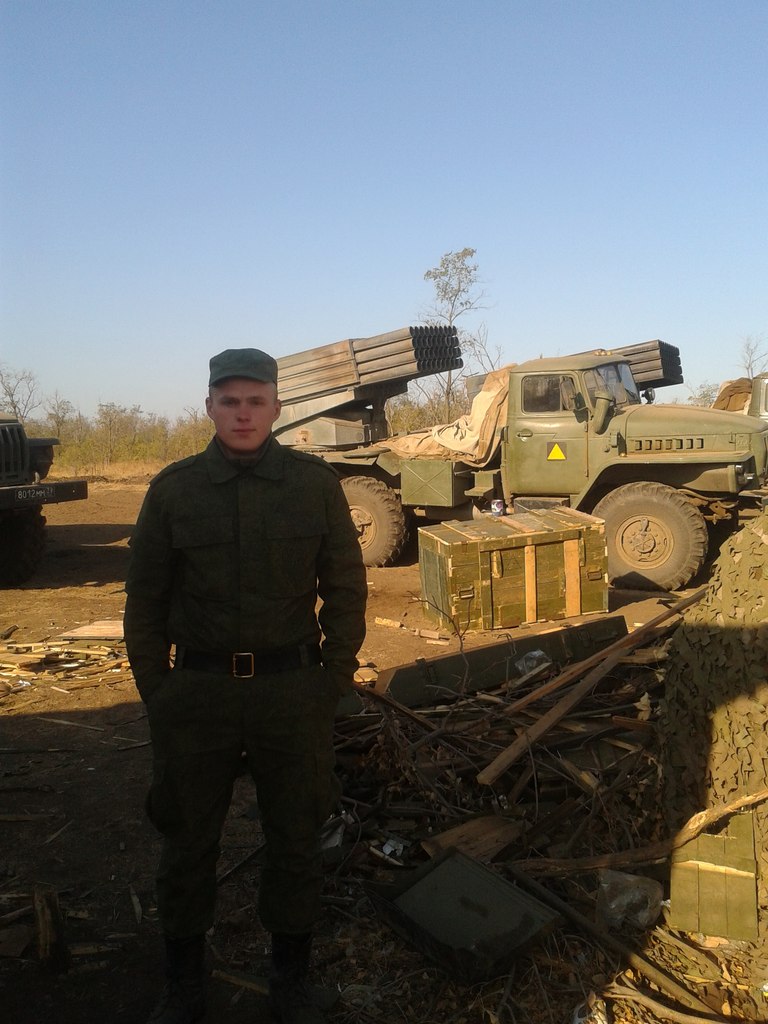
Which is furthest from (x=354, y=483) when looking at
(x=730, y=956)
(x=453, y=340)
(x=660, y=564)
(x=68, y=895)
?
(x=730, y=956)

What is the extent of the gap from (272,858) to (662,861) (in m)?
1.21

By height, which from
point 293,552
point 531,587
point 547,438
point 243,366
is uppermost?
point 243,366

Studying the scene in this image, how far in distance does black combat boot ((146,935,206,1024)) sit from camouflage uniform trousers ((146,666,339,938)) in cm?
5

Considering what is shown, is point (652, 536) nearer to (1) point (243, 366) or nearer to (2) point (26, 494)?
(2) point (26, 494)

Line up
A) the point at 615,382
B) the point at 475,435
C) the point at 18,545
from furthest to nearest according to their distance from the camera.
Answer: the point at 475,435
the point at 18,545
the point at 615,382

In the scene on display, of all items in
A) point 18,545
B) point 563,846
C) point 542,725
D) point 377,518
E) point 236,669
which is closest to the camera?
point 236,669

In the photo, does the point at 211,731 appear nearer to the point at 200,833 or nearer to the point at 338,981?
the point at 200,833

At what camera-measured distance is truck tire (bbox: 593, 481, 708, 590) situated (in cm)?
775

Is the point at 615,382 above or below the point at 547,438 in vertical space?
above

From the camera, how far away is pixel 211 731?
2252 millimetres

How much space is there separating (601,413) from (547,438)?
0.60 m

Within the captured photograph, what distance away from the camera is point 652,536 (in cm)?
793

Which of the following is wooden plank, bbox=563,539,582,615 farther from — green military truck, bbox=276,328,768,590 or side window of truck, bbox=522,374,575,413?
side window of truck, bbox=522,374,575,413

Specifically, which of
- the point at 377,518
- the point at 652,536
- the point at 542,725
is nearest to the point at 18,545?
the point at 377,518
